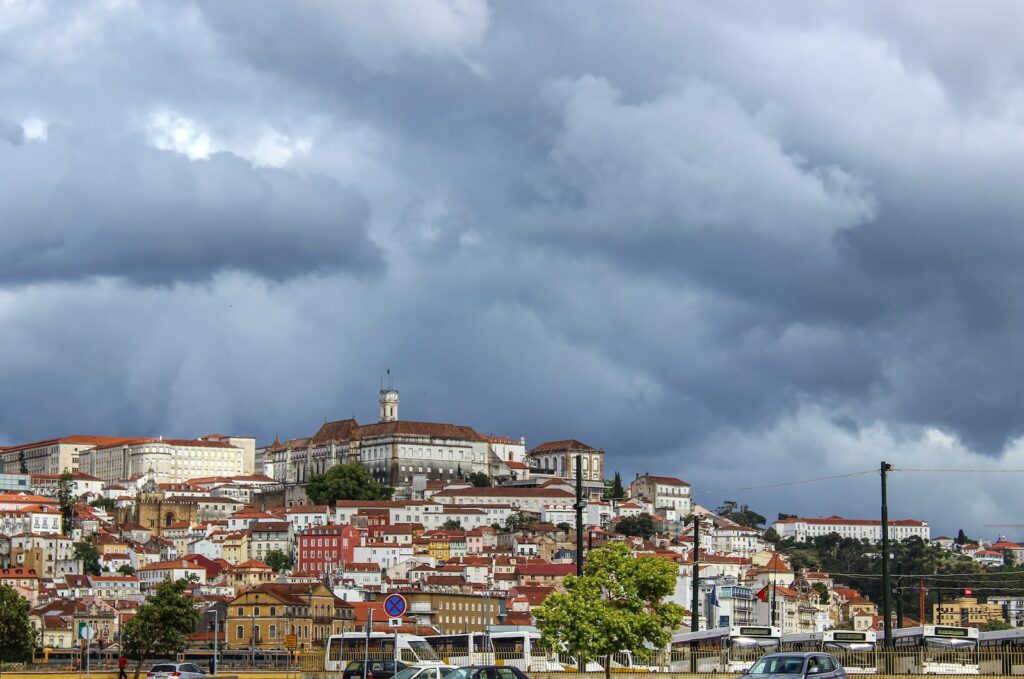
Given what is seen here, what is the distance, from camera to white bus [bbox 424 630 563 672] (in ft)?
160

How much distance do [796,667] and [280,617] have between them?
10865cm

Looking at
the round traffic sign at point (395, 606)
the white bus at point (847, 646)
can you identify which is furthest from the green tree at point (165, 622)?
the round traffic sign at point (395, 606)

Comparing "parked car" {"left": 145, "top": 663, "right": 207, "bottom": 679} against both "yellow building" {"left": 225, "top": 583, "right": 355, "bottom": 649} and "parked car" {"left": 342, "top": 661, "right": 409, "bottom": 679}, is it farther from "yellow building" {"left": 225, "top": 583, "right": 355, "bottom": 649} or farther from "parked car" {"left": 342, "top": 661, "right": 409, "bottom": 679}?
"yellow building" {"left": 225, "top": 583, "right": 355, "bottom": 649}

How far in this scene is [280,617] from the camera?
134375 millimetres

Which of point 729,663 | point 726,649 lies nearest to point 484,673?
point 729,663

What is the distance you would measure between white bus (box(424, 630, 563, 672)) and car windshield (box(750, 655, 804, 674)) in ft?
53.3

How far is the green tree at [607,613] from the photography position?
4041 centimetres

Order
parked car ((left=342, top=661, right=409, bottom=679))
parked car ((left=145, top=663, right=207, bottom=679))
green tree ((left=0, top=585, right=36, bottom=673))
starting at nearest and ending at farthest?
parked car ((left=342, top=661, right=409, bottom=679)), parked car ((left=145, top=663, right=207, bottom=679)), green tree ((left=0, top=585, right=36, bottom=673))

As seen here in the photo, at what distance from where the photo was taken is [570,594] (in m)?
42.0

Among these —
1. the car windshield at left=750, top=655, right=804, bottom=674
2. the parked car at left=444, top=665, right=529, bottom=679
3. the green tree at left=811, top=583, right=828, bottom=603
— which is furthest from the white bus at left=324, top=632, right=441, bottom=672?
the green tree at left=811, top=583, right=828, bottom=603

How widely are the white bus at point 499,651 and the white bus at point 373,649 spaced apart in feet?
2.36

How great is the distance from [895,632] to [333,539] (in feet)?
495

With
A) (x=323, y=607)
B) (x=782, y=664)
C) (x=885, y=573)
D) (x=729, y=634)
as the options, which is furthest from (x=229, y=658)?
(x=782, y=664)

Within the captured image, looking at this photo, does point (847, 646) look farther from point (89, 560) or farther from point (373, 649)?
point (89, 560)
